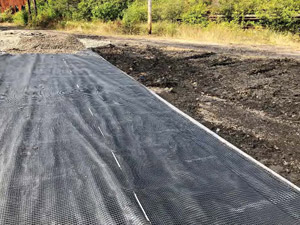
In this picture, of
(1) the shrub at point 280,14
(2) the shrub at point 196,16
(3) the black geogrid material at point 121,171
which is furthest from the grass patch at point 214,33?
(3) the black geogrid material at point 121,171

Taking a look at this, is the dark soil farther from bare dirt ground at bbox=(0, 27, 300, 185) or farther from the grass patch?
the grass patch

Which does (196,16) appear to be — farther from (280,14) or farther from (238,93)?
(238,93)

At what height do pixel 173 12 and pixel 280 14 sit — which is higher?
pixel 173 12

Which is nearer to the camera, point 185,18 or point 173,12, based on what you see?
point 185,18

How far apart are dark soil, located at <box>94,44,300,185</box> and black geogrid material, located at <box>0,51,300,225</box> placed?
0.65m

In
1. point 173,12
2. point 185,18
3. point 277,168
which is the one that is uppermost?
point 173,12

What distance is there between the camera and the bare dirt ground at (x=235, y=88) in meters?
3.38

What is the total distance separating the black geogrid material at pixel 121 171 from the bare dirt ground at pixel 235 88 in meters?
0.67

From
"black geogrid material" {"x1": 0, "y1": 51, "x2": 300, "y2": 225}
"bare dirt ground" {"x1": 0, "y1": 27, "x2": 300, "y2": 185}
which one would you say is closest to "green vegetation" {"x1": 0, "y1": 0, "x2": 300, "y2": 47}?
"bare dirt ground" {"x1": 0, "y1": 27, "x2": 300, "y2": 185}

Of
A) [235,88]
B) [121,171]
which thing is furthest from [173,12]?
[121,171]

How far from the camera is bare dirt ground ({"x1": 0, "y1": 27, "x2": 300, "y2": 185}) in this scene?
3375mm

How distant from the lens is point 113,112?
376 centimetres

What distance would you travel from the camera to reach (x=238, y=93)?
5.20 m

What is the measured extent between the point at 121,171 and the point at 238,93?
3.59 metres
